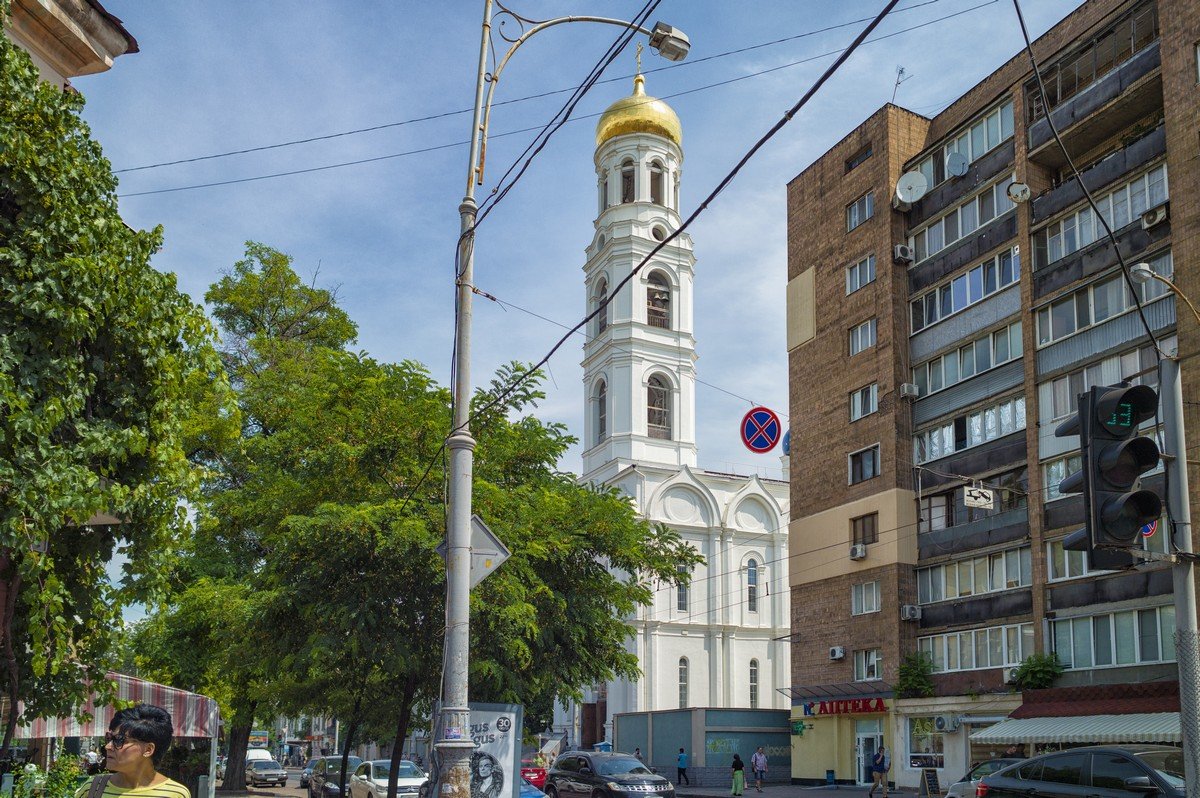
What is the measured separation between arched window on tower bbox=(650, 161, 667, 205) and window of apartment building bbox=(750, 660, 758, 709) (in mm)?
27652

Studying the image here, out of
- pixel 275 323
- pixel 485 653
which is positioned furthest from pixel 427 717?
pixel 275 323

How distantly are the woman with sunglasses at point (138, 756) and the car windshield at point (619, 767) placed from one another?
24029 mm

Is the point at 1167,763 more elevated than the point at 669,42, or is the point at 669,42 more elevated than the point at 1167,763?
the point at 669,42

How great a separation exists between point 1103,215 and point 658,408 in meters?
40.8

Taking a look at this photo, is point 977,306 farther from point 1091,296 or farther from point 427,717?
point 427,717

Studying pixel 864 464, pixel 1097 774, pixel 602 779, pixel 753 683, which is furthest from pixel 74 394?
pixel 753 683

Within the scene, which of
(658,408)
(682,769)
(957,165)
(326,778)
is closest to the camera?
(326,778)

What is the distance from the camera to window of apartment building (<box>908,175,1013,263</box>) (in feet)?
120

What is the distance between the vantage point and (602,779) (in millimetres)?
28109

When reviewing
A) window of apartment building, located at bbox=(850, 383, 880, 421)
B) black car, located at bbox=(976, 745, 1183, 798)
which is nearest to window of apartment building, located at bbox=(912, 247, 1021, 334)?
window of apartment building, located at bbox=(850, 383, 880, 421)

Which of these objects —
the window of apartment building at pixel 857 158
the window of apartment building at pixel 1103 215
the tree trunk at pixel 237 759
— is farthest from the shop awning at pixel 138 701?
the window of apartment building at pixel 857 158

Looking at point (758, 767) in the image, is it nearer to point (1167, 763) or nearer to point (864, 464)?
point (864, 464)

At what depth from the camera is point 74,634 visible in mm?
11461

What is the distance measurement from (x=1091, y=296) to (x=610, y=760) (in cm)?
1736
